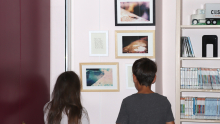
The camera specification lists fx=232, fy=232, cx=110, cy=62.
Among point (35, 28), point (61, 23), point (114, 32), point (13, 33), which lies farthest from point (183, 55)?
point (13, 33)

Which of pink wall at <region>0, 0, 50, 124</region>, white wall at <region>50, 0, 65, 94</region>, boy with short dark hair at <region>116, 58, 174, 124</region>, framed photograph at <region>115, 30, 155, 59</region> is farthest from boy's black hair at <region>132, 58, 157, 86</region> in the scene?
white wall at <region>50, 0, 65, 94</region>

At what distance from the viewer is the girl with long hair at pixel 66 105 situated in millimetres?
1646

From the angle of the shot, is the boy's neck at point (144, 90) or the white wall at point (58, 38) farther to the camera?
the white wall at point (58, 38)

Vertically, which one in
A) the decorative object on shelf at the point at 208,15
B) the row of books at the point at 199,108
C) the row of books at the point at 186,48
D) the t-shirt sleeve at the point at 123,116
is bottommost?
the row of books at the point at 199,108

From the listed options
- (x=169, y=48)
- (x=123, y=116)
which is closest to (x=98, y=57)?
(x=169, y=48)

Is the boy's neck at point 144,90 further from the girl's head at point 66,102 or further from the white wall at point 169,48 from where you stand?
the white wall at point 169,48

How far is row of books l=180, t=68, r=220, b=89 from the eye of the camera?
2.61 m

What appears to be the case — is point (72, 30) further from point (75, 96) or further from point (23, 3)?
point (75, 96)

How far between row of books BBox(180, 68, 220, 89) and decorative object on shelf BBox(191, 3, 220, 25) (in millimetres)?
542

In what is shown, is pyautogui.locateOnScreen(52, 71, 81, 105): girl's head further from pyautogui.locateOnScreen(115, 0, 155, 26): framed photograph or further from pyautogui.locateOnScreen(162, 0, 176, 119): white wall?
pyautogui.locateOnScreen(162, 0, 176, 119): white wall

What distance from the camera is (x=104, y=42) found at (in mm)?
2771

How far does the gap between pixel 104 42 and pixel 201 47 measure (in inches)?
46.9

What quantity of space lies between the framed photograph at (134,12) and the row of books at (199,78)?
2.29 feet

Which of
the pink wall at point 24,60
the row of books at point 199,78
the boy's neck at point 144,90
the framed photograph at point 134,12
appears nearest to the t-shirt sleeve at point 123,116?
the boy's neck at point 144,90
